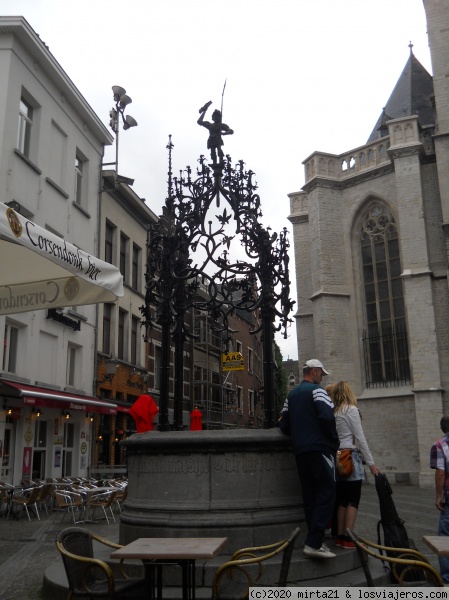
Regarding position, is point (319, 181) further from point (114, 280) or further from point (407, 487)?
point (114, 280)

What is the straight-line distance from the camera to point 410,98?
28625 mm

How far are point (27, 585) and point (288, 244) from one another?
16.4 ft

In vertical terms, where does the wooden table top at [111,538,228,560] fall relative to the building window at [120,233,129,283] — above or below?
below

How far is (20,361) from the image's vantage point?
51.8 feet

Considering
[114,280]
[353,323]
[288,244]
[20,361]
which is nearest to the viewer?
[114,280]

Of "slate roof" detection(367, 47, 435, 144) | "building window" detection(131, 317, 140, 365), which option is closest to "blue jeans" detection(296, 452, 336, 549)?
"building window" detection(131, 317, 140, 365)

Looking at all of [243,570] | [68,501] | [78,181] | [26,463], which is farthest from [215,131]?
[78,181]

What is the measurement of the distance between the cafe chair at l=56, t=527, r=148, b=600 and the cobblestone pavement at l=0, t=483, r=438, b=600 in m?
1.39

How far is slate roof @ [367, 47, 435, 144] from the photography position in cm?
2802

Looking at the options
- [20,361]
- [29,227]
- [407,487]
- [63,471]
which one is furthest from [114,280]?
[407,487]

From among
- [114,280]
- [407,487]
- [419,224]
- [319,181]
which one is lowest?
[407,487]

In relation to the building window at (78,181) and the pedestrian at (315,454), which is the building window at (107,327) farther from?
the pedestrian at (315,454)

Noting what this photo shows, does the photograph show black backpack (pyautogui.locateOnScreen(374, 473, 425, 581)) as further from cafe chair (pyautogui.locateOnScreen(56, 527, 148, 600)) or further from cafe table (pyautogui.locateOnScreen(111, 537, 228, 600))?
cafe chair (pyautogui.locateOnScreen(56, 527, 148, 600))

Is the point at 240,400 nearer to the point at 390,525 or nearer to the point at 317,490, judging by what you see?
the point at 390,525
